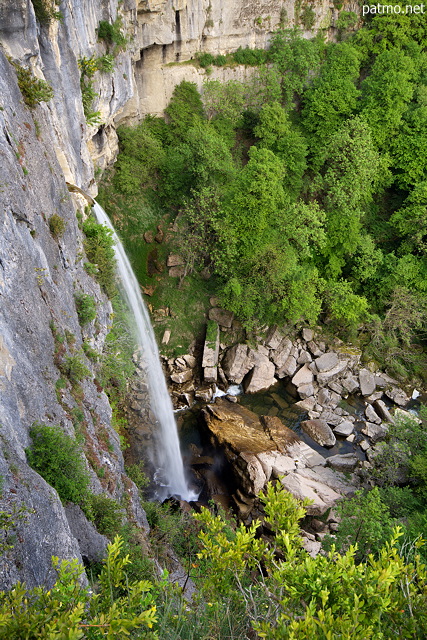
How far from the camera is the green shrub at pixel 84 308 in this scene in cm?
1516

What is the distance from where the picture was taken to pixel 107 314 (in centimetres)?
1797

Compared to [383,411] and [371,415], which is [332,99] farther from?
[371,415]

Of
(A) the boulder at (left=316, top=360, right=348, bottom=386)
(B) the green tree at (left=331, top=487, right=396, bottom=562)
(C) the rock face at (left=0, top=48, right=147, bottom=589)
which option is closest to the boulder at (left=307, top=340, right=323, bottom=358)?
(A) the boulder at (left=316, top=360, right=348, bottom=386)

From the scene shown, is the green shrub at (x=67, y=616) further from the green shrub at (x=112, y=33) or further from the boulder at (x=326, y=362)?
the green shrub at (x=112, y=33)

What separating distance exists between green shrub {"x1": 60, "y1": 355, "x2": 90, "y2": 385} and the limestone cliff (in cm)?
38

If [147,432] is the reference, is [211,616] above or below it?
above

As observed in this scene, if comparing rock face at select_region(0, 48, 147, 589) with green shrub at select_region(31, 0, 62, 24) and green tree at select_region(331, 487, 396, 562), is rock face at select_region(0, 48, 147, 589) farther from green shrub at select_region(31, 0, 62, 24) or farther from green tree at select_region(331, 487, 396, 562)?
green tree at select_region(331, 487, 396, 562)

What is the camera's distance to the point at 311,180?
93.6 ft

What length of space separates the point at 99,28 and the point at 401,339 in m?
23.4

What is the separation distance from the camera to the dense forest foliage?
23984mm

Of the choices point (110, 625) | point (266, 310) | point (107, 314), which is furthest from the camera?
point (266, 310)

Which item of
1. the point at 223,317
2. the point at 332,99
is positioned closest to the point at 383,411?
the point at 223,317

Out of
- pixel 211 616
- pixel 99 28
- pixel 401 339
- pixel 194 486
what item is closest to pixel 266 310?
pixel 401 339

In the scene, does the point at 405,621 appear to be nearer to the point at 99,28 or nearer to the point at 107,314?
the point at 107,314
